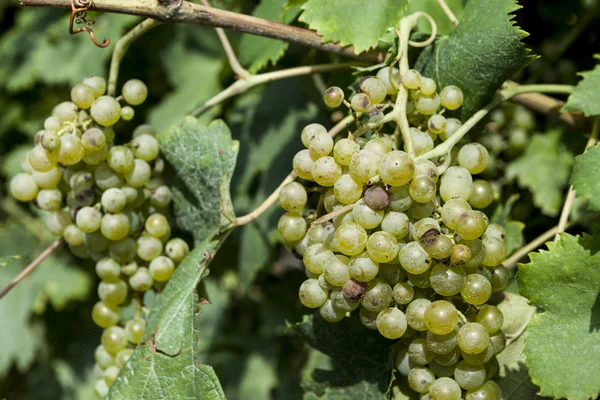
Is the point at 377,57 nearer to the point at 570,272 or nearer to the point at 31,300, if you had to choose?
the point at 570,272

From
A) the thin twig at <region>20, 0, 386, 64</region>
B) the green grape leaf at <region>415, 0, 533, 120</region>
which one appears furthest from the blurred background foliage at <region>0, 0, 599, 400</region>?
the green grape leaf at <region>415, 0, 533, 120</region>

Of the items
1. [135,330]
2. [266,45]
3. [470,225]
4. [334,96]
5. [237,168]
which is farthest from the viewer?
[237,168]

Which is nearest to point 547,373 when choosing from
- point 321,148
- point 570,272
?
point 570,272

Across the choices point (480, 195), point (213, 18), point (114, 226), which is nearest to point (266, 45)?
point (213, 18)

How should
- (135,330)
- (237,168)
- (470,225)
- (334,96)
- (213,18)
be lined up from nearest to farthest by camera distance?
(470,225) < (334,96) < (213,18) < (135,330) < (237,168)

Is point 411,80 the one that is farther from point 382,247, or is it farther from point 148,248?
point 148,248

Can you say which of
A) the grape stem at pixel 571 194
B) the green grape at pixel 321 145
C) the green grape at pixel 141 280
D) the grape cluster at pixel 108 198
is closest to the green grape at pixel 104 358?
the grape cluster at pixel 108 198
